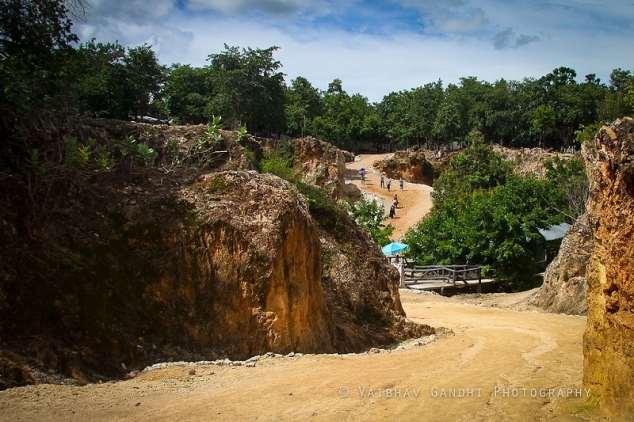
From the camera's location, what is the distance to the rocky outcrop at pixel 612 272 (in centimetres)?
606

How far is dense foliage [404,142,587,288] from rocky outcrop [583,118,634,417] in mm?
21437

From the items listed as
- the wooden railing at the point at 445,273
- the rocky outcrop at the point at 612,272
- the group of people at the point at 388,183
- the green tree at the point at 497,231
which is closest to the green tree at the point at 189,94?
the group of people at the point at 388,183

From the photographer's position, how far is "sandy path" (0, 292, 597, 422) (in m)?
6.55

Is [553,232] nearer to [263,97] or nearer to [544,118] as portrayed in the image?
[263,97]

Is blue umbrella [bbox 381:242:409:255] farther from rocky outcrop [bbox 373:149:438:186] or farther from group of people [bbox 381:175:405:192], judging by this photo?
rocky outcrop [bbox 373:149:438:186]

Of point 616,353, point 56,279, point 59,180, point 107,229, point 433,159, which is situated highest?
point 433,159

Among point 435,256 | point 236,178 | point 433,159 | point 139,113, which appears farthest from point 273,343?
point 433,159

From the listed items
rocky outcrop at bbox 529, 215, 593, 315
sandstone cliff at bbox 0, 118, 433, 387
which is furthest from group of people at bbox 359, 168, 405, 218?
sandstone cliff at bbox 0, 118, 433, 387

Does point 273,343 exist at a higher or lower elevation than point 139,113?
lower

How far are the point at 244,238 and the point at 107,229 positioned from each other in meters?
2.26

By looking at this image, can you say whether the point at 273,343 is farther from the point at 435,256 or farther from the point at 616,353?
the point at 435,256

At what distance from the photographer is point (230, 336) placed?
9867 mm

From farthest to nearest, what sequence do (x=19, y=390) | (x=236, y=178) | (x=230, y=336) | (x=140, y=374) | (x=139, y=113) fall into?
(x=139, y=113), (x=236, y=178), (x=230, y=336), (x=140, y=374), (x=19, y=390)

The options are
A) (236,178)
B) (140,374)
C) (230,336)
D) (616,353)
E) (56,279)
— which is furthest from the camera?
(236,178)
